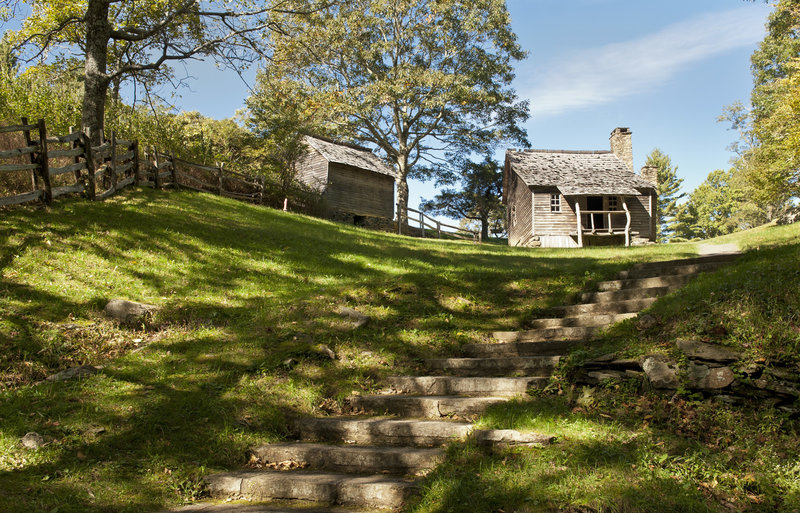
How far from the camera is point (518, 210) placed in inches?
1377

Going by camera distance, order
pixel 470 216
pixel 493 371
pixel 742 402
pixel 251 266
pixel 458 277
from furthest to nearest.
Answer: pixel 470 216 < pixel 251 266 < pixel 458 277 < pixel 493 371 < pixel 742 402

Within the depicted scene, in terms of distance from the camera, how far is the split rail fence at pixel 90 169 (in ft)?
34.5

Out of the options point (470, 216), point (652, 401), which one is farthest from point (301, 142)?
point (652, 401)

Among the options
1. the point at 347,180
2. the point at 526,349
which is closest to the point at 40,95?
the point at 347,180

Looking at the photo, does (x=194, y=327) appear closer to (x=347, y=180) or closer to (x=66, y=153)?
(x=66, y=153)

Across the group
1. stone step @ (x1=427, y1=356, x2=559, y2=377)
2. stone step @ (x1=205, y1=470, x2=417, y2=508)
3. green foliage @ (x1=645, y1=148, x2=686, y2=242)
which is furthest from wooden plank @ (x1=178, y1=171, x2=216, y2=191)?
green foliage @ (x1=645, y1=148, x2=686, y2=242)

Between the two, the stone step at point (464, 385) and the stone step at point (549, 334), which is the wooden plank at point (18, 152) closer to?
the stone step at point (464, 385)

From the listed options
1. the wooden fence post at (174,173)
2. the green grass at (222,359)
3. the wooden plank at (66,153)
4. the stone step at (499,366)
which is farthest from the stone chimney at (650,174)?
the wooden plank at (66,153)

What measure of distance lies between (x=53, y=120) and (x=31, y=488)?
17.9m

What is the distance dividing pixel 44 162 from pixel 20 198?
1.04 m

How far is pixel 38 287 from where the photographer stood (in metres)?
7.71

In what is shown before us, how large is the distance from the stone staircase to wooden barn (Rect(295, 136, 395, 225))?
2541 cm

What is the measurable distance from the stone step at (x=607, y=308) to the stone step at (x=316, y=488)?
501cm

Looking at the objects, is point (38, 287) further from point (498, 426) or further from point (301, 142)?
point (301, 142)
